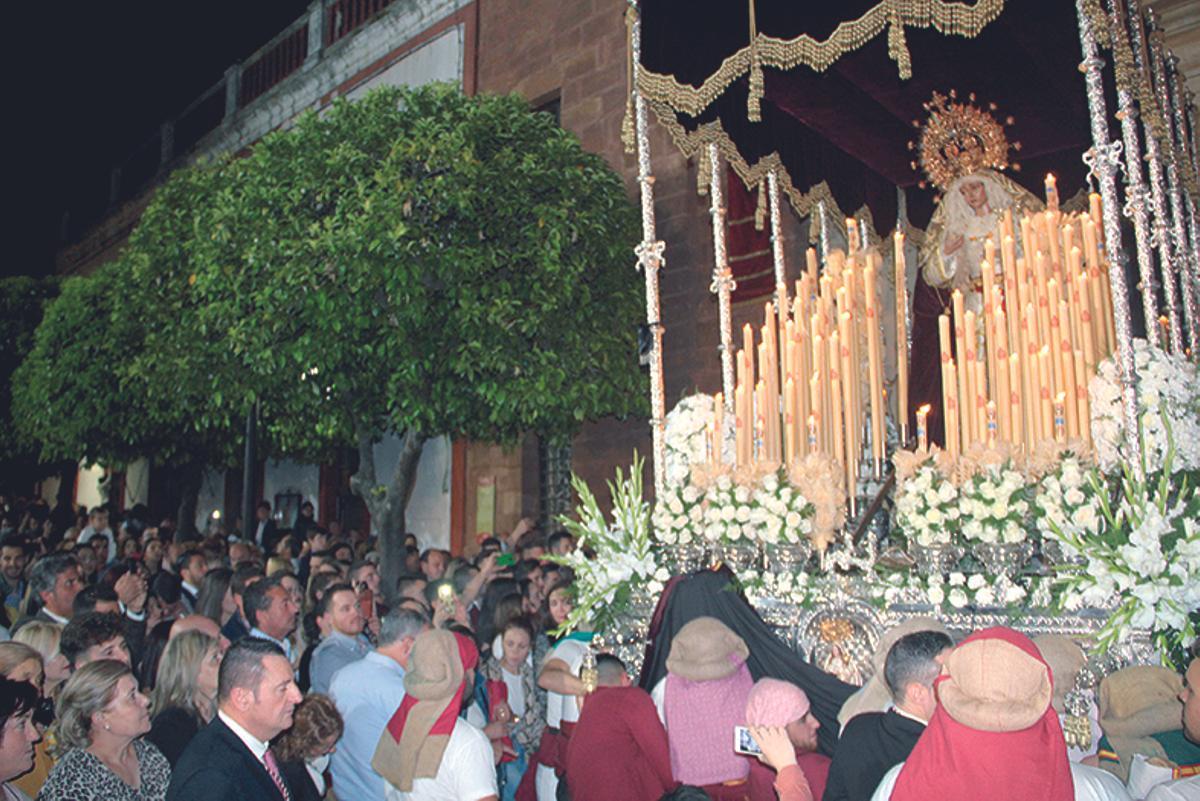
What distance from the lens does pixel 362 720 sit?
459 cm

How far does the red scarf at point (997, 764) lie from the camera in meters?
2.49

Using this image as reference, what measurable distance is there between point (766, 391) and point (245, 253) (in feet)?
22.0

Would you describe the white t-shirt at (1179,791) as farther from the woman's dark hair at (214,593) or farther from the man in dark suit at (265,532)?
the man in dark suit at (265,532)

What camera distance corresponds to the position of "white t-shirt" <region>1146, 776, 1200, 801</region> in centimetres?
288

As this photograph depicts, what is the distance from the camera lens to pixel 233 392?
1188 centimetres

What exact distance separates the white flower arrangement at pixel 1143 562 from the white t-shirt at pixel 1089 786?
2101 millimetres

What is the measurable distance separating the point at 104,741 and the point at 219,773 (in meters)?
0.62

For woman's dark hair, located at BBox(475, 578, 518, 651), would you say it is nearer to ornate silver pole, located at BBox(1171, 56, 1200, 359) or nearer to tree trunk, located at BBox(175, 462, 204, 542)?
ornate silver pole, located at BBox(1171, 56, 1200, 359)

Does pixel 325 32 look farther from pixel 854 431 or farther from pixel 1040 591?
pixel 1040 591

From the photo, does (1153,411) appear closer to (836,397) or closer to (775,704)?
(836,397)

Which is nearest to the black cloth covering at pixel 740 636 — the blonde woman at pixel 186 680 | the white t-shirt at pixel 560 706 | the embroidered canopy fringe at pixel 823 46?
the white t-shirt at pixel 560 706

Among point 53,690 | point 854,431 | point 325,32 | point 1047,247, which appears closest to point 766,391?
point 854,431

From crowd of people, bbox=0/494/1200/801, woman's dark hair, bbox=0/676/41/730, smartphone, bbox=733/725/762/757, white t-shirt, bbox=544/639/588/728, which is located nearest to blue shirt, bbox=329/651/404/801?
crowd of people, bbox=0/494/1200/801

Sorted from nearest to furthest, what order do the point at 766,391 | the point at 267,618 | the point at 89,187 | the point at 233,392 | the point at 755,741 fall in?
the point at 755,741 → the point at 267,618 → the point at 766,391 → the point at 233,392 → the point at 89,187
